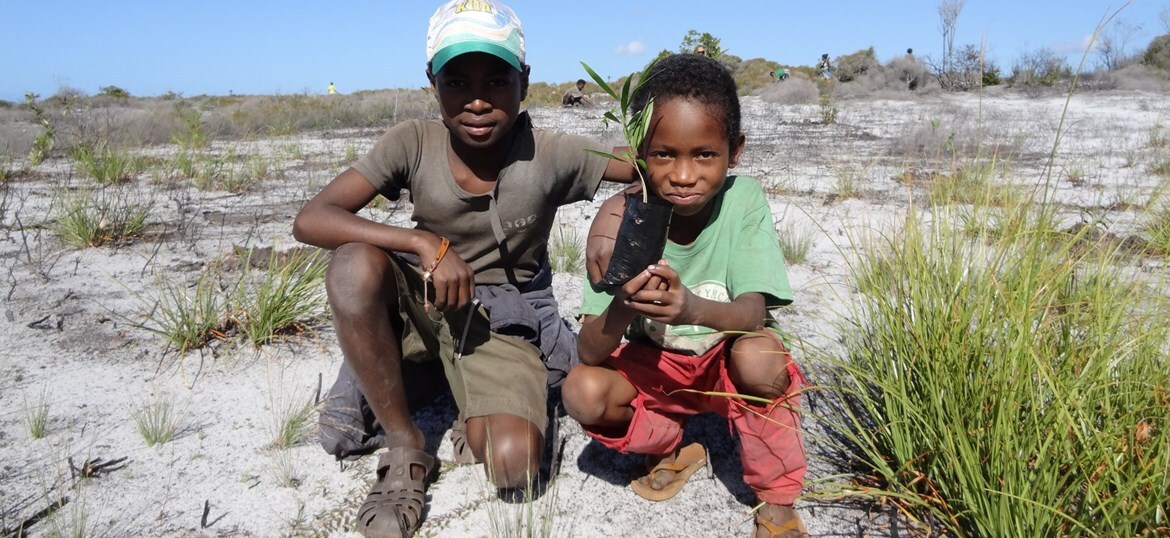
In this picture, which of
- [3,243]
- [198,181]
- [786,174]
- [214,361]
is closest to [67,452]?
[214,361]

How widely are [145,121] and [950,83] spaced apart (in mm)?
17102

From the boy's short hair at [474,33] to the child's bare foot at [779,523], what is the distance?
144 cm

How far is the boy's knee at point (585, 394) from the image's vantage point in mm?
1865

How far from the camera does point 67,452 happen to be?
2174 millimetres

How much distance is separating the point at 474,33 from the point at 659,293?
1.03 metres

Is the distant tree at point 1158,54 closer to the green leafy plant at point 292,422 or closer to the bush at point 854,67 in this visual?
the bush at point 854,67

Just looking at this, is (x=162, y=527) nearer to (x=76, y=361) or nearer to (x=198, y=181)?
(x=76, y=361)

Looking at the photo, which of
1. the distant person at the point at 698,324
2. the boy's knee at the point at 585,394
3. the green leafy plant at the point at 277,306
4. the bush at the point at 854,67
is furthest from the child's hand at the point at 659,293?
the bush at the point at 854,67

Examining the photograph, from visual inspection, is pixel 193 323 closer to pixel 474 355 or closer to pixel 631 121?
pixel 474 355

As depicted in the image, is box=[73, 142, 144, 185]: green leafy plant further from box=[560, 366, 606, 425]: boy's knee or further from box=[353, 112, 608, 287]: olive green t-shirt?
box=[560, 366, 606, 425]: boy's knee

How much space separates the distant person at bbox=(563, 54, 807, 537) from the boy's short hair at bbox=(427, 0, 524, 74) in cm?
51

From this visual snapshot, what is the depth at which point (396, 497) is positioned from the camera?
6.27 feet

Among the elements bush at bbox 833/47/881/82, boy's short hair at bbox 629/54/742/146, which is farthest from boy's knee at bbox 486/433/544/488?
bush at bbox 833/47/881/82

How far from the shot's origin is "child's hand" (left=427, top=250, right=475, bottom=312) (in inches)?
76.7
